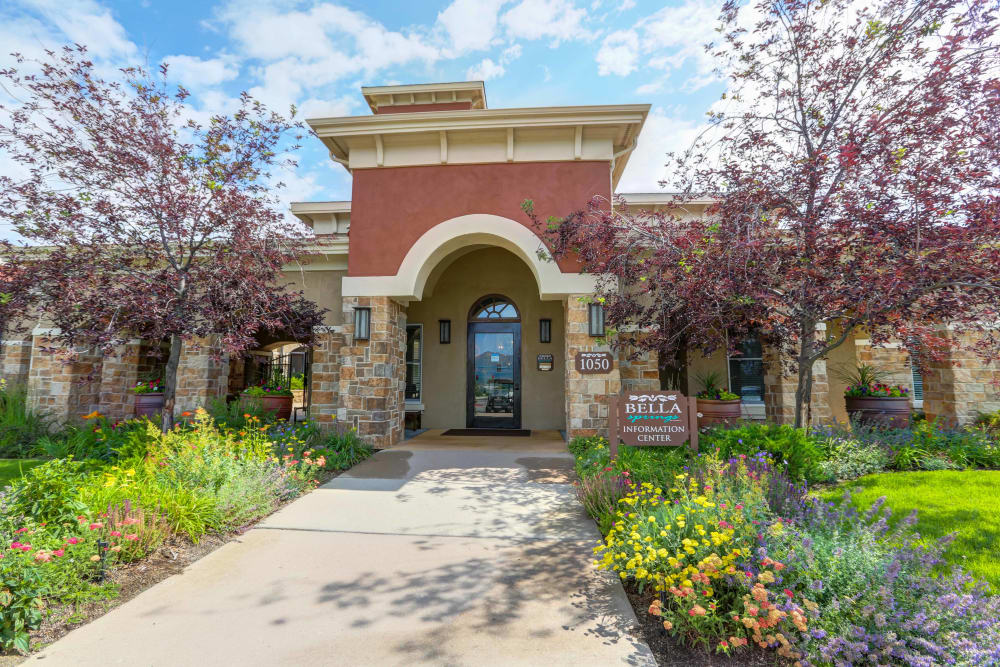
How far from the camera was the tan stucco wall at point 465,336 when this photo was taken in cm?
998

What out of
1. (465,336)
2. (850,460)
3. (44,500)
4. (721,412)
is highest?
(465,336)

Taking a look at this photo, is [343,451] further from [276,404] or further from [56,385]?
[56,385]

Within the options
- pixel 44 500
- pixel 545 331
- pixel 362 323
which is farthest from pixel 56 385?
pixel 545 331

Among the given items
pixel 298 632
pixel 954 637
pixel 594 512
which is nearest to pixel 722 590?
pixel 954 637

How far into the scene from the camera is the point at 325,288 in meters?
8.82

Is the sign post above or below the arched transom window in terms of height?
below

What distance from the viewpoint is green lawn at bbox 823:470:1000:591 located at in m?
3.33

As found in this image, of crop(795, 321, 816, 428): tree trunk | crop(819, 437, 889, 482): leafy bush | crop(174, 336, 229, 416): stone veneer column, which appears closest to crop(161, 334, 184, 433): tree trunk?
crop(174, 336, 229, 416): stone veneer column

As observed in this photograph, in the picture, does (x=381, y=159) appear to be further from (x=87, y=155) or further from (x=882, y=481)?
(x=882, y=481)

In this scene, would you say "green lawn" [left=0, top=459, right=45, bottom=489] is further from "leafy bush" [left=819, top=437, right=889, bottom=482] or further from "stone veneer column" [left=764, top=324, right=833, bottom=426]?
"stone veneer column" [left=764, top=324, right=833, bottom=426]

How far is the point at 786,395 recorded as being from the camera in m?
7.85

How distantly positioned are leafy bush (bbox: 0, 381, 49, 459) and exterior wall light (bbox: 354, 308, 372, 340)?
18.5ft

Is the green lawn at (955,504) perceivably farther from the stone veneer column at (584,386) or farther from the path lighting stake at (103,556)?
the path lighting stake at (103,556)

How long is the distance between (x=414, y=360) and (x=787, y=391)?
7.46m
